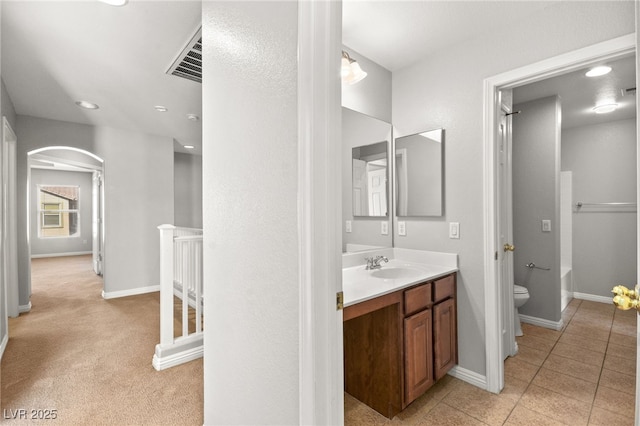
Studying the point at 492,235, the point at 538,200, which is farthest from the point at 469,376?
the point at 538,200

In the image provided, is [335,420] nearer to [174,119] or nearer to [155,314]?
[155,314]

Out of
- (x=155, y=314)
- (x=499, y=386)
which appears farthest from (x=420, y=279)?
(x=155, y=314)

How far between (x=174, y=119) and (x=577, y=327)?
5230 millimetres

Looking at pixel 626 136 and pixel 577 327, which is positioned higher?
pixel 626 136

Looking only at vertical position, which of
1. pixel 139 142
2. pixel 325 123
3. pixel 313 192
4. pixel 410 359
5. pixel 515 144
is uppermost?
pixel 139 142

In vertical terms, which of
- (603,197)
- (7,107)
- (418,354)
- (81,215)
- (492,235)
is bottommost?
(418,354)

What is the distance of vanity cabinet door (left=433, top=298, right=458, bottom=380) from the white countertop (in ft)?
0.80

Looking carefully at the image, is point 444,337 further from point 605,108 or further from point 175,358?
point 605,108

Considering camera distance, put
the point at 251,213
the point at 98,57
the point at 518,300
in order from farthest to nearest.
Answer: the point at 518,300
the point at 98,57
the point at 251,213

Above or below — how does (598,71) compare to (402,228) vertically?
above

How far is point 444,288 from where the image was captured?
6.98 feet

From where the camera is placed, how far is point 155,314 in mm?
3625

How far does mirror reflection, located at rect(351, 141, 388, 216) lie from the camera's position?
2.49 meters

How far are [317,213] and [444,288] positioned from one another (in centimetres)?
160
